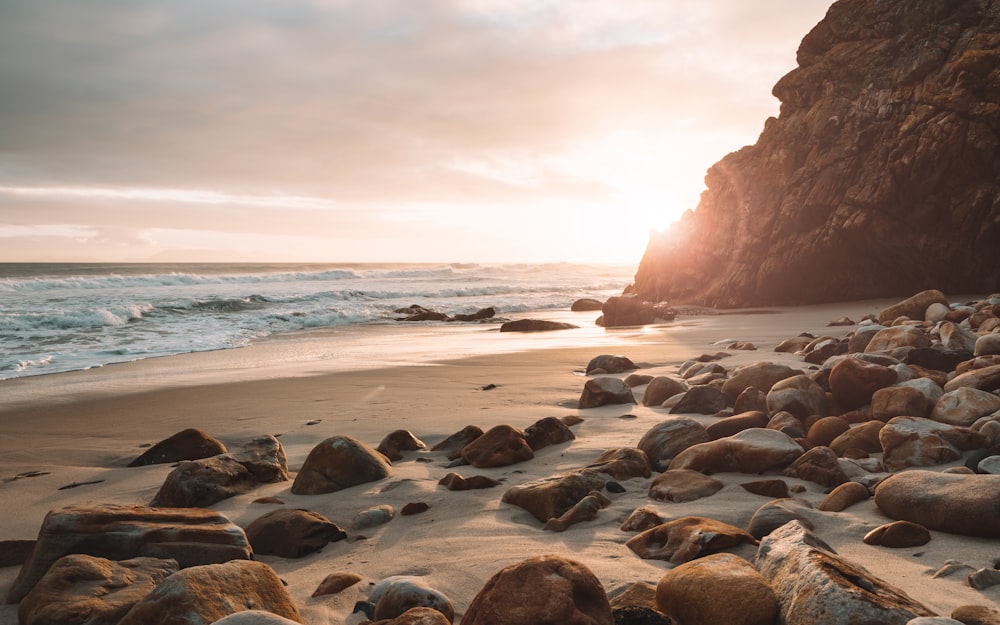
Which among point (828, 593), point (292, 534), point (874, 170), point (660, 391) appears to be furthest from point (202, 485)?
point (874, 170)

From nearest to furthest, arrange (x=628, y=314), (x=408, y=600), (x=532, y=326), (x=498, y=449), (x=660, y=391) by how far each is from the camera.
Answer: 1. (x=408, y=600)
2. (x=498, y=449)
3. (x=660, y=391)
4. (x=532, y=326)
5. (x=628, y=314)

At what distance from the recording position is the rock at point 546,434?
442 cm

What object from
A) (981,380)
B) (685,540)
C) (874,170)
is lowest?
(685,540)

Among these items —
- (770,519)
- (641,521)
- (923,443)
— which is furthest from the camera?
(923,443)

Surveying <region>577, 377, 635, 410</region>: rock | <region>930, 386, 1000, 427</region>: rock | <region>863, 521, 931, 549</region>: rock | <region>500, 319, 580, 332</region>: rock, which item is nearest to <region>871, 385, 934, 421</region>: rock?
<region>930, 386, 1000, 427</region>: rock

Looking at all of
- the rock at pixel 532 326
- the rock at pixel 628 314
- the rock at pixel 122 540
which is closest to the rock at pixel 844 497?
the rock at pixel 122 540

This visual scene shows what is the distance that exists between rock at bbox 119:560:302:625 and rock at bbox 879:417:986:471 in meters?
3.03

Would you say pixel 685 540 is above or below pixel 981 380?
below

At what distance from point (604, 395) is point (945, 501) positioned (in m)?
3.40

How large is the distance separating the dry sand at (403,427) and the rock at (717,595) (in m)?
0.33

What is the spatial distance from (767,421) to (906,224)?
14016mm

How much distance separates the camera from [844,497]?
9.66 ft

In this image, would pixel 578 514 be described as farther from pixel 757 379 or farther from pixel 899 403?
pixel 757 379

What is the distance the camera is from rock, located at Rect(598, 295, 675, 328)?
15.5 metres
